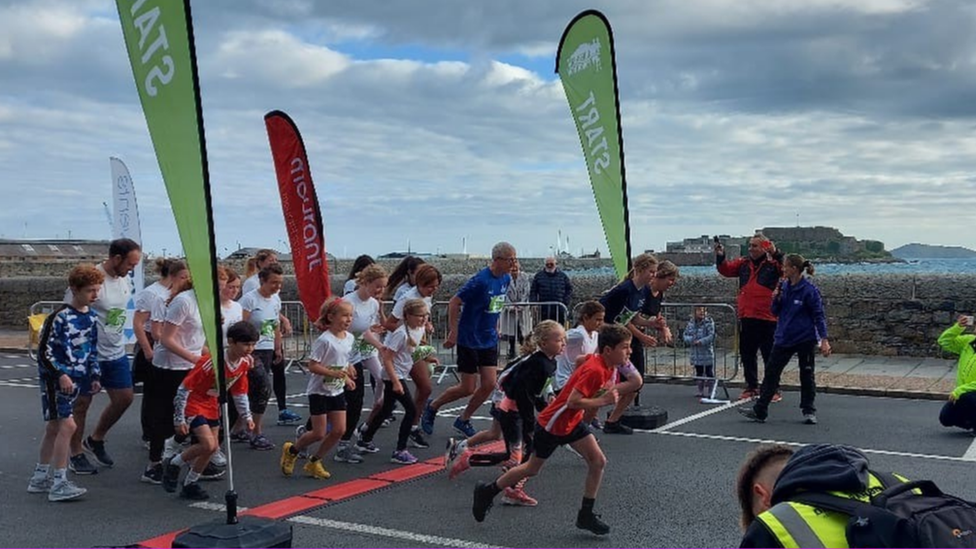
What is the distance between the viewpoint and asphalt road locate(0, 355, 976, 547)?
564 centimetres

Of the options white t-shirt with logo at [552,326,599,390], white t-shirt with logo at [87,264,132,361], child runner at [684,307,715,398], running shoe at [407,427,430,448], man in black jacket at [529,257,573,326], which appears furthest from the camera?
man in black jacket at [529,257,573,326]

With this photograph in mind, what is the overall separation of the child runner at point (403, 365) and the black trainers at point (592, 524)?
2.45 meters

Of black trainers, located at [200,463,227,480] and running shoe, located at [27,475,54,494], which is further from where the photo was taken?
black trainers, located at [200,463,227,480]

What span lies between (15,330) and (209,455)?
2027 centimetres

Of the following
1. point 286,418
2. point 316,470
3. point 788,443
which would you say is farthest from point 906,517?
point 286,418

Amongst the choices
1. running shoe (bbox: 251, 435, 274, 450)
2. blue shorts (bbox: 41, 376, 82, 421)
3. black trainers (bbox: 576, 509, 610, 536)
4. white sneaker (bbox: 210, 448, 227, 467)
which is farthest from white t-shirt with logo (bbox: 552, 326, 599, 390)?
blue shorts (bbox: 41, 376, 82, 421)

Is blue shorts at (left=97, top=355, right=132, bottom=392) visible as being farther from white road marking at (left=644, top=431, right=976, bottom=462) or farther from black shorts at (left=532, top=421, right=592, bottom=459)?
white road marking at (left=644, top=431, right=976, bottom=462)

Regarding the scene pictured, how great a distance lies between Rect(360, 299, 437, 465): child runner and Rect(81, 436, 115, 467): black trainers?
2211 mm

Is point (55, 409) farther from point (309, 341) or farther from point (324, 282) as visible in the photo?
point (309, 341)

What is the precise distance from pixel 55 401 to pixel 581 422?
3.86 meters

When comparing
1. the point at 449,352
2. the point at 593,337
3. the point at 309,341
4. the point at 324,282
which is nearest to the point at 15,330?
the point at 309,341

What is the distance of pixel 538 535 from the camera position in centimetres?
564

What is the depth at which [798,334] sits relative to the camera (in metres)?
9.50

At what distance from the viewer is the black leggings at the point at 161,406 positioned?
7.17 metres
